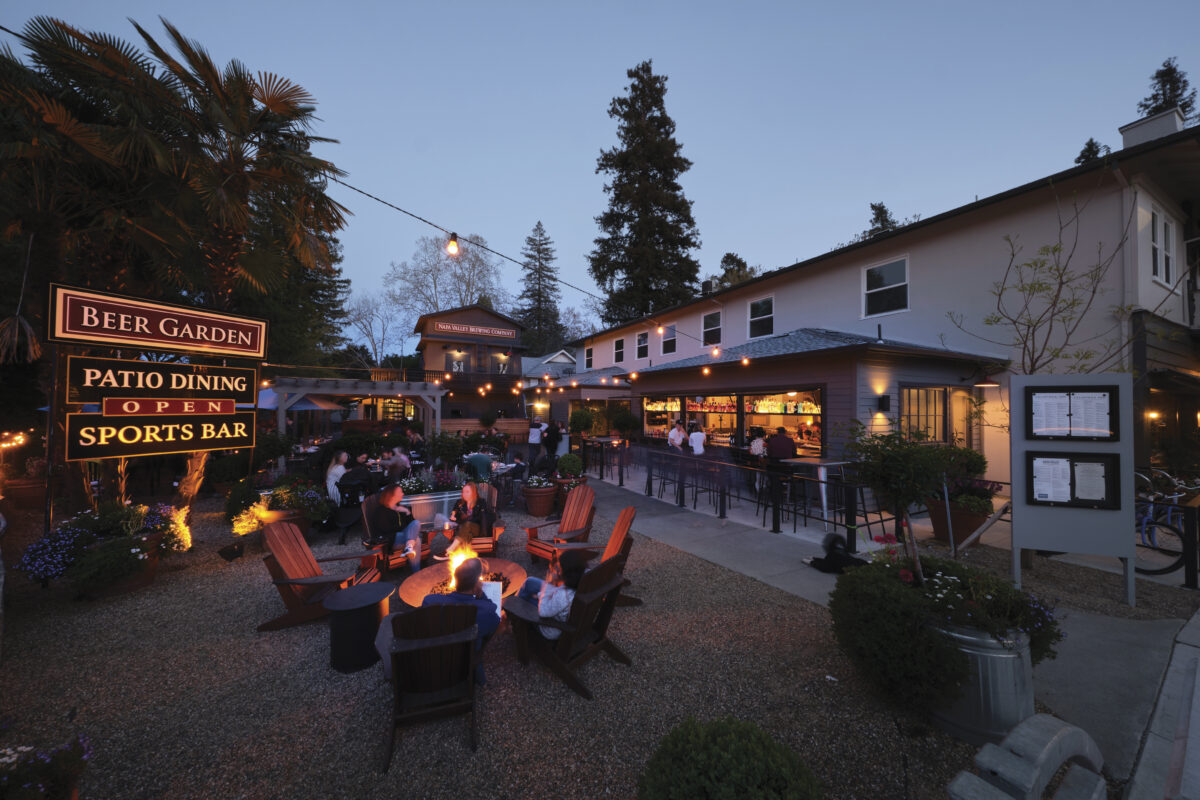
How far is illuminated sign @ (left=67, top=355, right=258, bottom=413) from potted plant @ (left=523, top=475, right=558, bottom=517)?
17.0ft

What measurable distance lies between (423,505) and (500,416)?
71.7 ft

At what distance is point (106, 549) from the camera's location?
5242mm

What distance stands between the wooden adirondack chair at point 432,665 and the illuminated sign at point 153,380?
3676 mm

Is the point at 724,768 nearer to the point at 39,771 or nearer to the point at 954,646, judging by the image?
the point at 954,646

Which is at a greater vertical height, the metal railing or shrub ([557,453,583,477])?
shrub ([557,453,583,477])

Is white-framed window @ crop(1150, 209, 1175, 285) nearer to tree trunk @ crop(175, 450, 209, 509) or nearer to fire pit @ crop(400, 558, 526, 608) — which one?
fire pit @ crop(400, 558, 526, 608)

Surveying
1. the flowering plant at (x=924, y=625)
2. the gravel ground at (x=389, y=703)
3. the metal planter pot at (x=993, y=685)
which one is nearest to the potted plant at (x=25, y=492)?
the gravel ground at (x=389, y=703)

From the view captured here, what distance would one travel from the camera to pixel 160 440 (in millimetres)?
4523

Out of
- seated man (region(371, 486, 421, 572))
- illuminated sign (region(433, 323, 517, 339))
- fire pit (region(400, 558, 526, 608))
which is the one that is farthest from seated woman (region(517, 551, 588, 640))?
illuminated sign (region(433, 323, 517, 339))

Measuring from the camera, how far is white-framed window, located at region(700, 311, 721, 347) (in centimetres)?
1795

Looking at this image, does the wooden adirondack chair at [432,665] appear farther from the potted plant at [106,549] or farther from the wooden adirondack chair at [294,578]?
the potted plant at [106,549]

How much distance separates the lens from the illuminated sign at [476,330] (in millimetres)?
30031

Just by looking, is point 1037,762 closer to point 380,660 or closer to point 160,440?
point 380,660

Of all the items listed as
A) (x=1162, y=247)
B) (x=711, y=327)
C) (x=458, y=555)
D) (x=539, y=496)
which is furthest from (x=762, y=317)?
(x=458, y=555)
